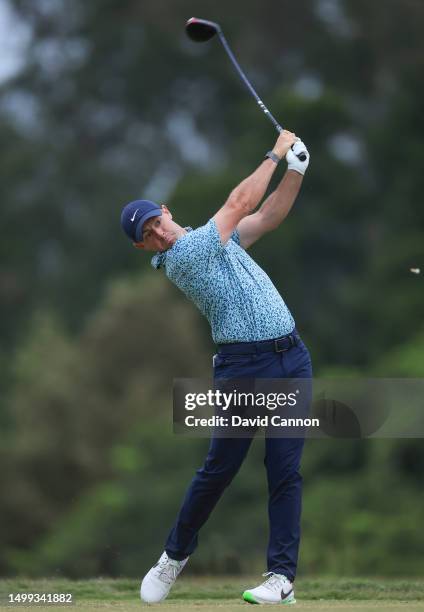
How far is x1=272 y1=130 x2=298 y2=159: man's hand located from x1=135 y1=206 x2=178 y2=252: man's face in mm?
689

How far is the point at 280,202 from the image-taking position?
8.84 meters

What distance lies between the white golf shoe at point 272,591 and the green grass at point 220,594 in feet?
0.23

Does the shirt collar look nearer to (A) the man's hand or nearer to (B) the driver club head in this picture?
(A) the man's hand

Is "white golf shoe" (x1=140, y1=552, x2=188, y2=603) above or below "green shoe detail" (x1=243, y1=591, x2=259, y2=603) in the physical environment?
above

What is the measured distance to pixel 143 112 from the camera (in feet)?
188

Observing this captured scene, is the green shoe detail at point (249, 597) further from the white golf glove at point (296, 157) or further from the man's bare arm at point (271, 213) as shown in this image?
the white golf glove at point (296, 157)

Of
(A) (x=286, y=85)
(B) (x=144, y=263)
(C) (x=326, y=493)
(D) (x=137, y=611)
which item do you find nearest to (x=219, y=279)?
(D) (x=137, y=611)

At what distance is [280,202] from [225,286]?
78 centimetres

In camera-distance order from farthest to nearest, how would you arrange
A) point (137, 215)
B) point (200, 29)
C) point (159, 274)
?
point (159, 274) < point (200, 29) < point (137, 215)

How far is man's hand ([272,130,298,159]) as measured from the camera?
8578 millimetres

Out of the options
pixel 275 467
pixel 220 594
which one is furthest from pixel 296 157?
pixel 220 594

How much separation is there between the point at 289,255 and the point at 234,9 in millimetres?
13114

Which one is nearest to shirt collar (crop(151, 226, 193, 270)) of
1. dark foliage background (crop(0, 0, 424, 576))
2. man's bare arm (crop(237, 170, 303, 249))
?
man's bare arm (crop(237, 170, 303, 249))

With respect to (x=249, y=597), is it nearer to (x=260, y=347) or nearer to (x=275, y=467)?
(x=275, y=467)
